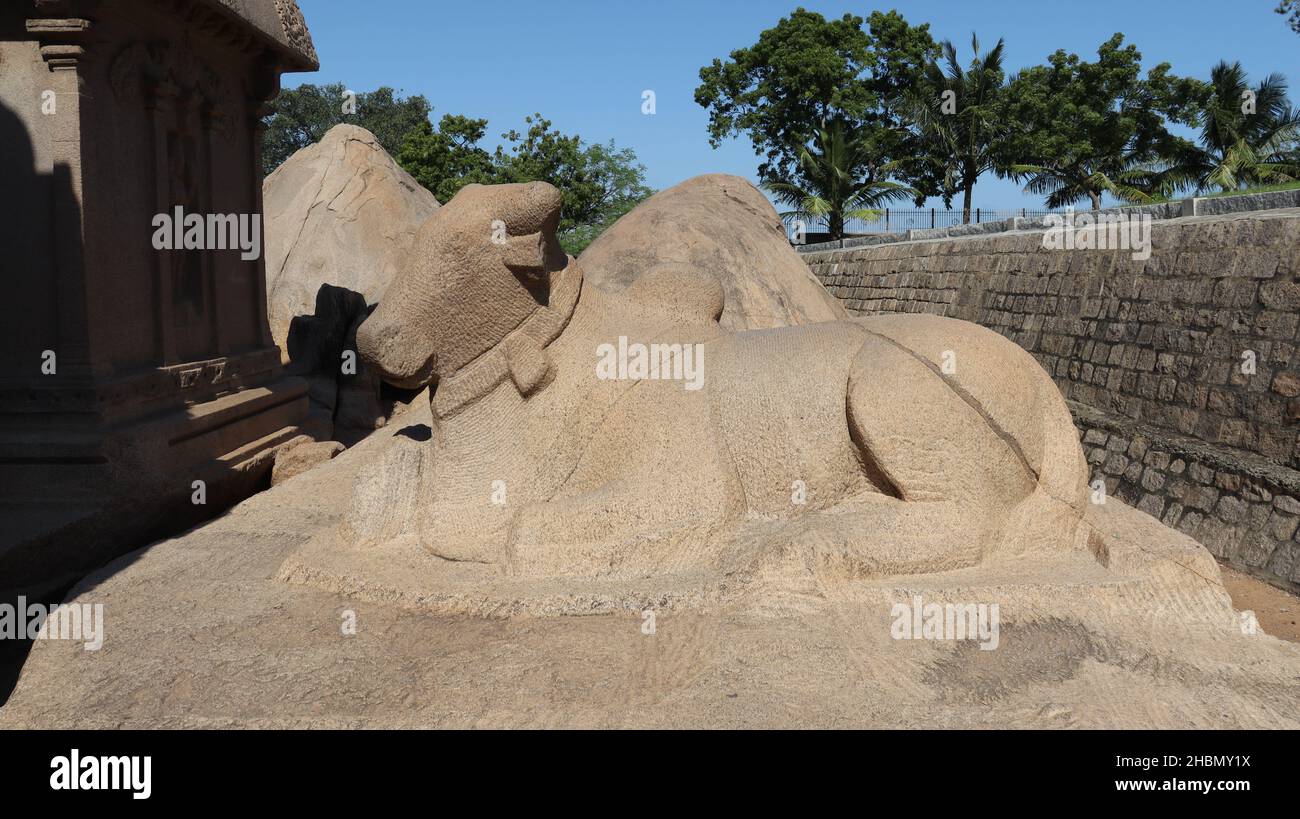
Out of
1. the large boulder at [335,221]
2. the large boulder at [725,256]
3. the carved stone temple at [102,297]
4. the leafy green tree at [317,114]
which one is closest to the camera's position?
the carved stone temple at [102,297]

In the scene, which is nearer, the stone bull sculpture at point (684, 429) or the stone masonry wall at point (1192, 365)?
the stone bull sculpture at point (684, 429)

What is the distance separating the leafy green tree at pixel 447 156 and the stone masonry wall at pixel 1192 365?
44.5 feet

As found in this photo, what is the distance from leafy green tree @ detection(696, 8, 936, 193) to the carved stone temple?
2246cm

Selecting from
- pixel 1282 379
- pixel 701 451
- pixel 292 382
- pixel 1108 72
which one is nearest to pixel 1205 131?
pixel 1108 72

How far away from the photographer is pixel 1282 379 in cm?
600

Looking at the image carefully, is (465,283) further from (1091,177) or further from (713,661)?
(1091,177)

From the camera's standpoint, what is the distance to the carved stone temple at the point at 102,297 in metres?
5.05

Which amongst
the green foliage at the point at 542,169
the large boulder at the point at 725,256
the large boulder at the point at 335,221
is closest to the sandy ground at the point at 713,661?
the large boulder at the point at 725,256

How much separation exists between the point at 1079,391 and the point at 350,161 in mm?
9076

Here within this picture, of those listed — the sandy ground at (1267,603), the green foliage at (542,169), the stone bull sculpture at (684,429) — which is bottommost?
the sandy ground at (1267,603)

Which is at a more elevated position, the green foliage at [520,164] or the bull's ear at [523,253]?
the green foliage at [520,164]

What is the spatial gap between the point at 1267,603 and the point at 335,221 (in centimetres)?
1035

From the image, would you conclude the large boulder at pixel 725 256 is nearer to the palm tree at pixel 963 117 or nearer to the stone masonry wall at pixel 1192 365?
the stone masonry wall at pixel 1192 365

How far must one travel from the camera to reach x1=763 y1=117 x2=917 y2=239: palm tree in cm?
2622
